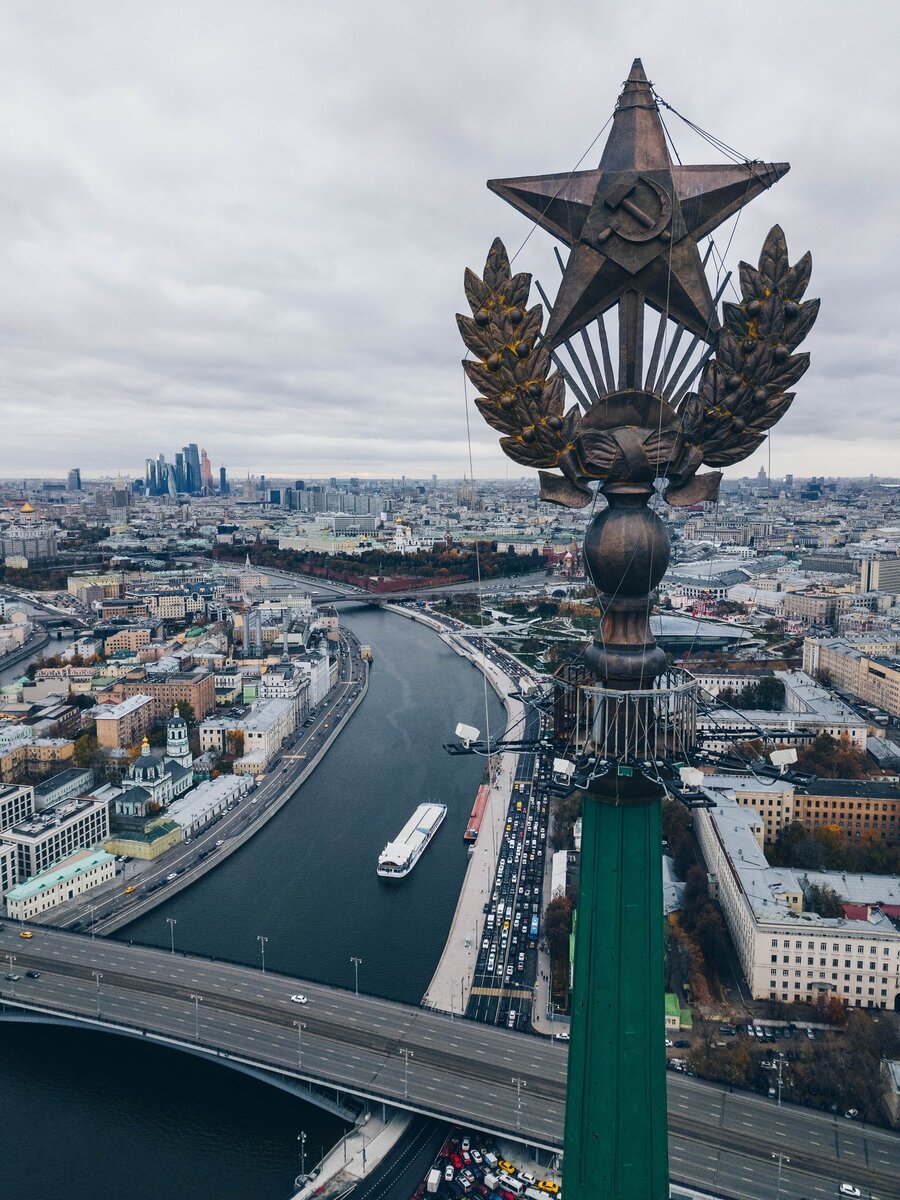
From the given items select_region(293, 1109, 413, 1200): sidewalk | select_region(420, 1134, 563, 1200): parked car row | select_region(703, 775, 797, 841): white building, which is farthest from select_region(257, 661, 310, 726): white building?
select_region(420, 1134, 563, 1200): parked car row

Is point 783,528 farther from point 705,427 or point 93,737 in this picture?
point 705,427

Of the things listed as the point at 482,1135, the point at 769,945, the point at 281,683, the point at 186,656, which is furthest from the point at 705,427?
the point at 186,656

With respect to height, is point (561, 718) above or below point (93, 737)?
above

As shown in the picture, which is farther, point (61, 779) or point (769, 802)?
Answer: point (61, 779)

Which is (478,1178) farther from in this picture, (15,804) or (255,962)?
(15,804)

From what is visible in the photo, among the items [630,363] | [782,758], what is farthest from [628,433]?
[782,758]

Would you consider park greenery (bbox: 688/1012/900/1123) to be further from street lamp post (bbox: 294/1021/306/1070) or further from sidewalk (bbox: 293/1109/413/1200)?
street lamp post (bbox: 294/1021/306/1070)
